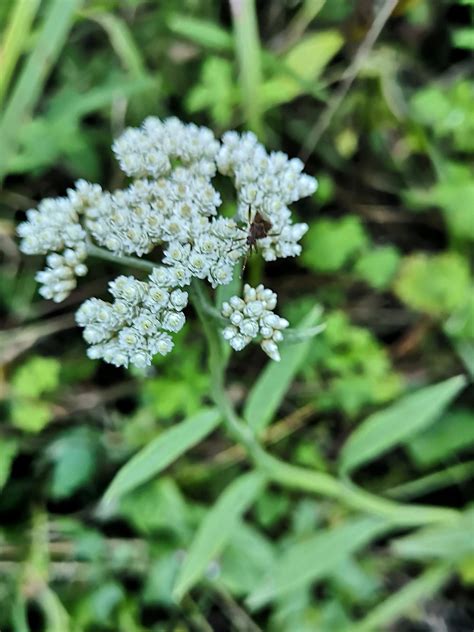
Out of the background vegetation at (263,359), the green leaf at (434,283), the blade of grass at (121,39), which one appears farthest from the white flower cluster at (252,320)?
the blade of grass at (121,39)

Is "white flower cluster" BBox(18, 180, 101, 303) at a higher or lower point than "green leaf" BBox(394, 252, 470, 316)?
higher

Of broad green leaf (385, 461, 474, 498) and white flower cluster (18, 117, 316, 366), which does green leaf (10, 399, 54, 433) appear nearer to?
white flower cluster (18, 117, 316, 366)

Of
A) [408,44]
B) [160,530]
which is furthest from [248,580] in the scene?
[408,44]

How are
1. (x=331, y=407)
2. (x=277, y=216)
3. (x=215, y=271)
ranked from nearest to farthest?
1. (x=215, y=271)
2. (x=277, y=216)
3. (x=331, y=407)

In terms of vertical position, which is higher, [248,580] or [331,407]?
[331,407]

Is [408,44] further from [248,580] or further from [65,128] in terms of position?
[248,580]

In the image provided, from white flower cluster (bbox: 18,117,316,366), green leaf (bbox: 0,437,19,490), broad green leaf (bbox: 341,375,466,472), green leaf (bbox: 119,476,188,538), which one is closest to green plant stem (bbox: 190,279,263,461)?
white flower cluster (bbox: 18,117,316,366)
